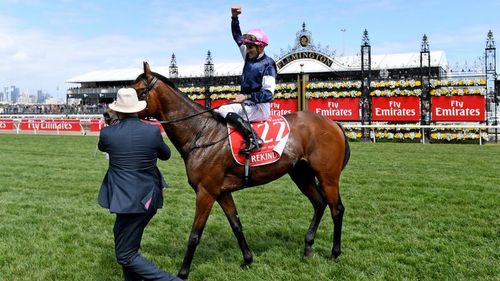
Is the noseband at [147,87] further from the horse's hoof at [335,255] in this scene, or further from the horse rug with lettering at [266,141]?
the horse's hoof at [335,255]

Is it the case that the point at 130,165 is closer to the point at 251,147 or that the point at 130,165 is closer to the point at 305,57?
the point at 251,147

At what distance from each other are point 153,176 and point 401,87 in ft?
57.6

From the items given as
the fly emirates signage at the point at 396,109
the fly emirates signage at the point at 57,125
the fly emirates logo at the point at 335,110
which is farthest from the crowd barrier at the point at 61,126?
the fly emirates signage at the point at 396,109

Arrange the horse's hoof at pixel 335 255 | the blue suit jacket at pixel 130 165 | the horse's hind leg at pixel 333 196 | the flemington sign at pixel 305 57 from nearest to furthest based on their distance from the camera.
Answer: the blue suit jacket at pixel 130 165 < the horse's hoof at pixel 335 255 < the horse's hind leg at pixel 333 196 < the flemington sign at pixel 305 57

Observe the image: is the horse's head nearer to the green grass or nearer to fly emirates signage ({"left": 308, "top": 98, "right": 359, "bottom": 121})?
the green grass

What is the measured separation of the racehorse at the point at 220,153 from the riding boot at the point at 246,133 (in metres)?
0.15

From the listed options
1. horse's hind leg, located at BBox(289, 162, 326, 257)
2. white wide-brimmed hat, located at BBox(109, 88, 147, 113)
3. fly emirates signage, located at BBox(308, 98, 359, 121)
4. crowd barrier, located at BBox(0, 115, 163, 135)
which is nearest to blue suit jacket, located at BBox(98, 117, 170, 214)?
white wide-brimmed hat, located at BBox(109, 88, 147, 113)

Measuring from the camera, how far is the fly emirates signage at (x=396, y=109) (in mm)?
19328

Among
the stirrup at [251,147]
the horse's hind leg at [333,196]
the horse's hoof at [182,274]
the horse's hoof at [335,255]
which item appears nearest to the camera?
the horse's hoof at [182,274]

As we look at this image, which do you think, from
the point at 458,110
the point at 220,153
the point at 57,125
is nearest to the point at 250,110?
the point at 220,153

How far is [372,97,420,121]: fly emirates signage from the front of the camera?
1933cm

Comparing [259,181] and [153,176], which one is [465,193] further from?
[153,176]

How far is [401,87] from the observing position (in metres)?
19.6

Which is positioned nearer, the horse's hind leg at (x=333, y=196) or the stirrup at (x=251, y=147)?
the stirrup at (x=251, y=147)
